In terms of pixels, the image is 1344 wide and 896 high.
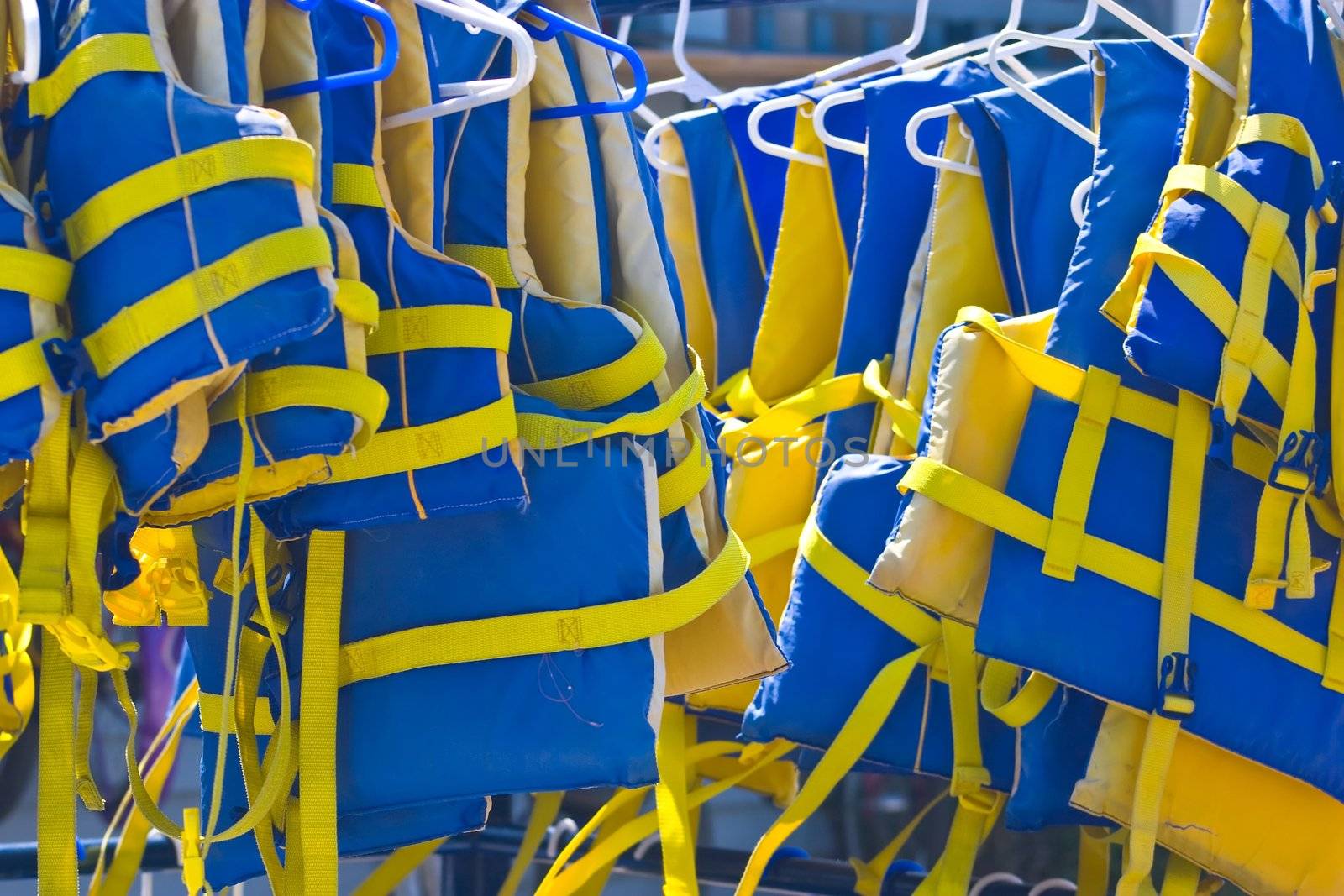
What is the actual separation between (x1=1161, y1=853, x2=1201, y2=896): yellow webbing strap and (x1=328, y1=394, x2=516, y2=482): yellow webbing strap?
73cm

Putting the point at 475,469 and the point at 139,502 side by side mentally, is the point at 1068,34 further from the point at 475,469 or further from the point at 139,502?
the point at 139,502

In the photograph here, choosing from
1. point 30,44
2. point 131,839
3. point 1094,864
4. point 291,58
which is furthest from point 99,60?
point 1094,864

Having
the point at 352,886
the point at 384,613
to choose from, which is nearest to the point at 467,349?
the point at 384,613

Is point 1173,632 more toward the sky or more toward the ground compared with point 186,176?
more toward the ground

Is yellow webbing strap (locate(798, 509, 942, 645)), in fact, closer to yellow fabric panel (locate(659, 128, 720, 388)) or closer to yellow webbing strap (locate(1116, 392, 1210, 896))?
yellow webbing strap (locate(1116, 392, 1210, 896))

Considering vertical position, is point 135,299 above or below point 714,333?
above

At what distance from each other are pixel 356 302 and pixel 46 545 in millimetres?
245

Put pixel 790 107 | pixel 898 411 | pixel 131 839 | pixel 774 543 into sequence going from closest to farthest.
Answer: pixel 131 839, pixel 898 411, pixel 774 543, pixel 790 107

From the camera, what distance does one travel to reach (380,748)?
1.12 m

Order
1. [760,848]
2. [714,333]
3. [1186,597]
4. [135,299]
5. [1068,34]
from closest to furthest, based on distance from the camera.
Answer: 1. [135,299]
2. [1186,597]
3. [760,848]
4. [1068,34]
5. [714,333]

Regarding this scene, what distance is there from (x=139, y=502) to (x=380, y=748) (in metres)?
0.28

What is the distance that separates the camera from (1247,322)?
1.24 m

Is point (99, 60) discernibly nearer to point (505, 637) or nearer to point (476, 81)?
point (476, 81)

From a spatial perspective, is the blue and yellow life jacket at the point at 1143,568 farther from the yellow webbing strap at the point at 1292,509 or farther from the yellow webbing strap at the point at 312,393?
the yellow webbing strap at the point at 312,393
